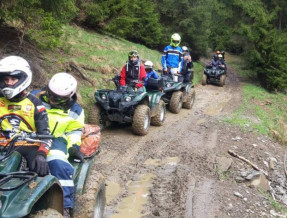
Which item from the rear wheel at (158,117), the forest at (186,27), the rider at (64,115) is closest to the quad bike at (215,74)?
the forest at (186,27)

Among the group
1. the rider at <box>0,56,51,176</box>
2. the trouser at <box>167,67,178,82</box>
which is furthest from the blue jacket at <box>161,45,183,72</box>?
the rider at <box>0,56,51,176</box>

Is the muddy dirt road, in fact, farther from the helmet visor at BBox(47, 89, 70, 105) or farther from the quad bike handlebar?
the quad bike handlebar

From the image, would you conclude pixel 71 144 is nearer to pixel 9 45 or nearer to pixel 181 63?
pixel 9 45

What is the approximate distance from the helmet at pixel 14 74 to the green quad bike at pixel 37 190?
0.44m

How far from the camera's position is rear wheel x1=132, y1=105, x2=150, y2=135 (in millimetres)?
8852

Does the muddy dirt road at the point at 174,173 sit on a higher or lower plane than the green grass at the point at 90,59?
lower

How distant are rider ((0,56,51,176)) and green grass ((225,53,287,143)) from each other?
7772 millimetres

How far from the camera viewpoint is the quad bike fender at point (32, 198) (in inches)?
103

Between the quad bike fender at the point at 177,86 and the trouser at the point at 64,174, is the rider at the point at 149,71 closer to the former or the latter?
the quad bike fender at the point at 177,86

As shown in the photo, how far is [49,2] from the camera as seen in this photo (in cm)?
911

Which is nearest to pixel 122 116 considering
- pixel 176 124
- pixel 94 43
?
pixel 176 124

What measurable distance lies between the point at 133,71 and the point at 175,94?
95.8 inches

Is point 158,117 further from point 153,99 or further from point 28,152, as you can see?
point 28,152

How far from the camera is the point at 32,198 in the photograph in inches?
109
